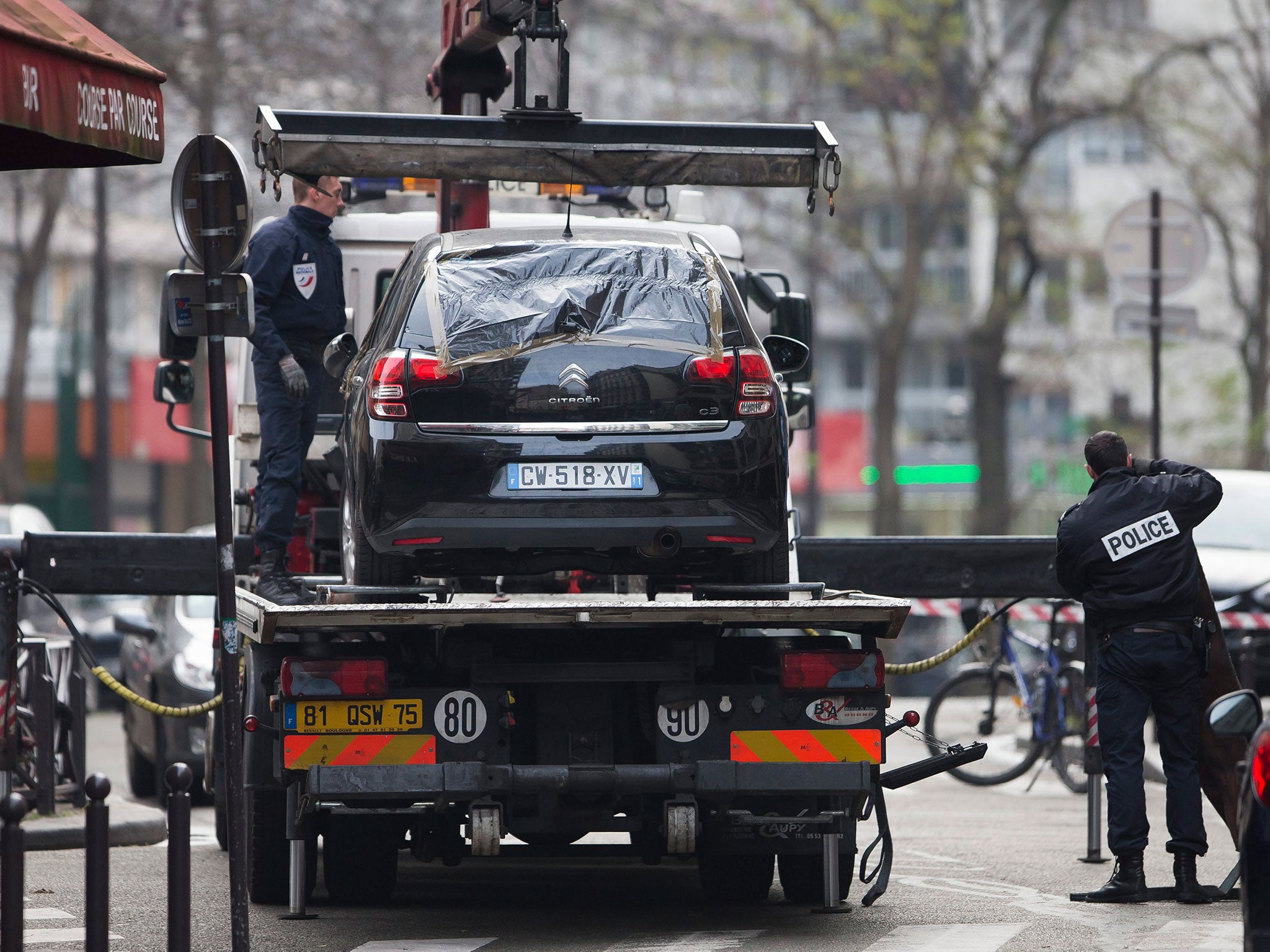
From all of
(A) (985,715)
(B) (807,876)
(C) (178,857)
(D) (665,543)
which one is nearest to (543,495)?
(D) (665,543)

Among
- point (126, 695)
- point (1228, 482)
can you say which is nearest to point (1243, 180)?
point (1228, 482)

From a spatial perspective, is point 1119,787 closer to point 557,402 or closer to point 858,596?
point 858,596

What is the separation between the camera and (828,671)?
26.6 feet

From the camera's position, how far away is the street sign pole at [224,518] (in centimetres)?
698

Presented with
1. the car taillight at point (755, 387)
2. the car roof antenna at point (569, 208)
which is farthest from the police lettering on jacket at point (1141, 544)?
the car roof antenna at point (569, 208)

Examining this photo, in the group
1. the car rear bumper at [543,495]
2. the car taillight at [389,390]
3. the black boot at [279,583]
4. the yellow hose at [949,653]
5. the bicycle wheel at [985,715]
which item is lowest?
the bicycle wheel at [985,715]

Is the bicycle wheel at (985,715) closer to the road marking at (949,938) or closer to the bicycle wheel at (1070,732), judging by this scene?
the bicycle wheel at (1070,732)

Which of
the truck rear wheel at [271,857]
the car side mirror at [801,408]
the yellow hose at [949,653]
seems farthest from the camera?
the car side mirror at [801,408]

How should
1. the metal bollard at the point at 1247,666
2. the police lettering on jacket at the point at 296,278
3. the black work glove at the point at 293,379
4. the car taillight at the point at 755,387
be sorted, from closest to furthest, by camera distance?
1. the car taillight at the point at 755,387
2. the black work glove at the point at 293,379
3. the police lettering on jacket at the point at 296,278
4. the metal bollard at the point at 1247,666

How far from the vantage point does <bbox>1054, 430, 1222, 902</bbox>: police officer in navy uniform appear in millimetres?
9164

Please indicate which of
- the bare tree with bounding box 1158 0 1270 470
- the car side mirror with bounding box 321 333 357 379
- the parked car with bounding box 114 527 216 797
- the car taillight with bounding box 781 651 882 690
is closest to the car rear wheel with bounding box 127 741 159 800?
the parked car with bounding box 114 527 216 797

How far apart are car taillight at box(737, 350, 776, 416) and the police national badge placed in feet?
8.46

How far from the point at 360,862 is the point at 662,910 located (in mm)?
1263

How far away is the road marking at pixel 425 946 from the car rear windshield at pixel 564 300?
2.17 m
